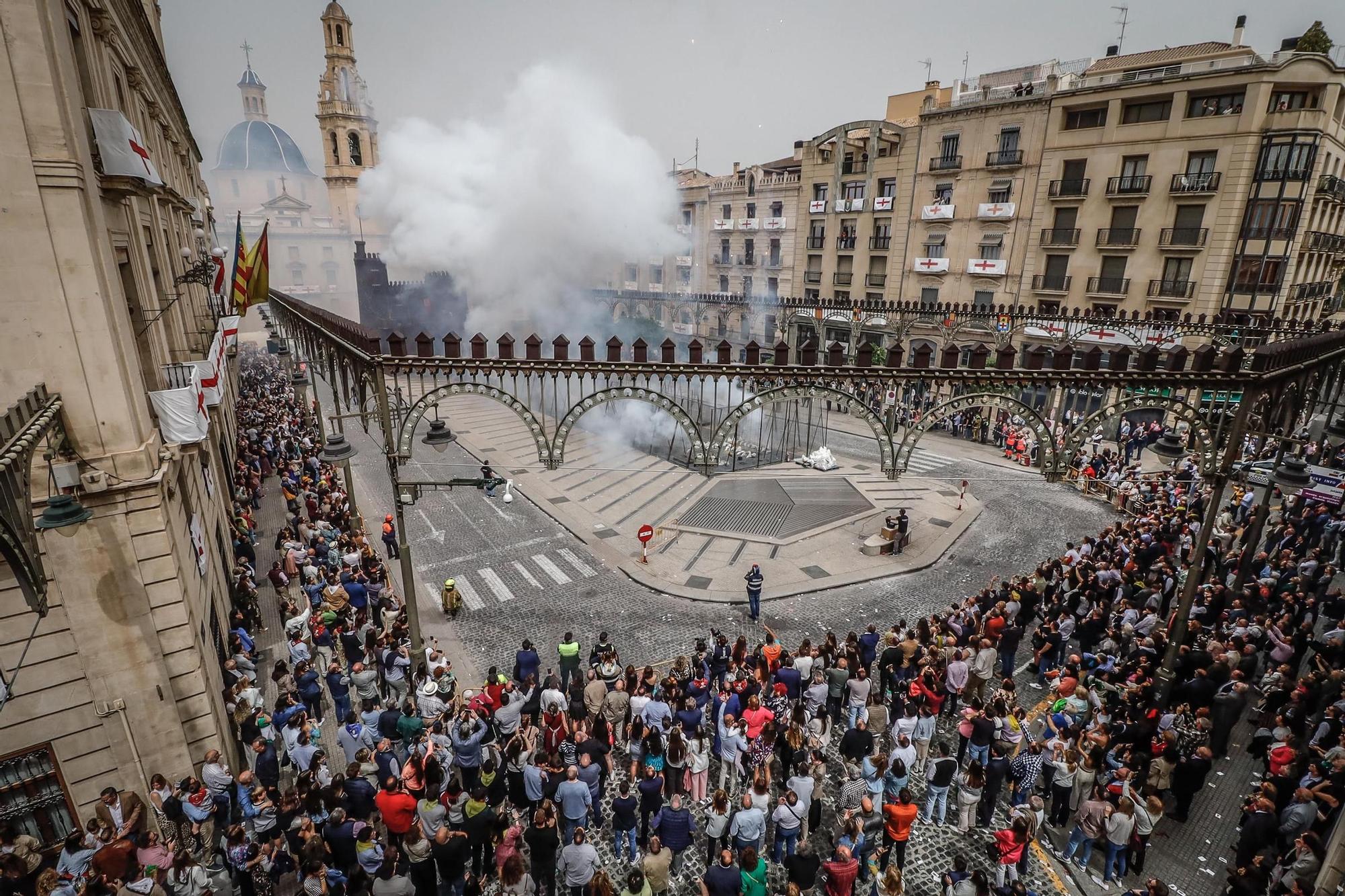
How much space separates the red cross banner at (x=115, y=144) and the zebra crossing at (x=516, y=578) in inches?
387

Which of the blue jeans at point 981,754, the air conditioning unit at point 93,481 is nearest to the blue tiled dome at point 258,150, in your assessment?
the air conditioning unit at point 93,481

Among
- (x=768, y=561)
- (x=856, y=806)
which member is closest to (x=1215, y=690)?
(x=856, y=806)

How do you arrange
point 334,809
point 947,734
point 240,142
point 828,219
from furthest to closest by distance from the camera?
point 240,142, point 828,219, point 947,734, point 334,809

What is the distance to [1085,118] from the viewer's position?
30.5m

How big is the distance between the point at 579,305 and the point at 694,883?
1534 inches

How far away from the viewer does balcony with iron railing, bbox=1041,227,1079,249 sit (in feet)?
103

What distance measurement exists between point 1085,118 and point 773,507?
2559 cm

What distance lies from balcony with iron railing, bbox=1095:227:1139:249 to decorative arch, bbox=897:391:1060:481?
85.4 ft

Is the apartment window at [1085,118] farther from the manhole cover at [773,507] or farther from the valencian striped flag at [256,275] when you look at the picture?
the valencian striped flag at [256,275]

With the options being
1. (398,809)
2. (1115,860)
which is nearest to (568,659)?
(398,809)

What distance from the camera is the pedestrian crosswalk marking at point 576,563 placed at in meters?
16.5

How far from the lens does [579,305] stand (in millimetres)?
43250

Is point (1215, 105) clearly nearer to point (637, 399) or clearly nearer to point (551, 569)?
point (637, 399)

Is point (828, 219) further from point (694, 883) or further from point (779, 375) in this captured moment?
point (694, 883)
